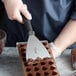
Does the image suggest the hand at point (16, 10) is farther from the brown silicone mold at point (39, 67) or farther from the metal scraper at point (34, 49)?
the brown silicone mold at point (39, 67)

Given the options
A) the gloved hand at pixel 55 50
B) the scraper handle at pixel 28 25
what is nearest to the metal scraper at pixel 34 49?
the scraper handle at pixel 28 25

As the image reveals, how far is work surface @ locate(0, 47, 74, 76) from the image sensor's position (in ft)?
3.32

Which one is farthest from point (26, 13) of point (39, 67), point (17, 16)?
point (39, 67)

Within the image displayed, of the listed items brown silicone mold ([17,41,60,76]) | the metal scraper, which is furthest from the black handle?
brown silicone mold ([17,41,60,76])

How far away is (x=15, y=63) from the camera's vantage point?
1.05 meters

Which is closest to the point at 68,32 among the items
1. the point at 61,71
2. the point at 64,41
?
the point at 64,41

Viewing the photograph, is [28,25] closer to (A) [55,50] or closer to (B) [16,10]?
(B) [16,10]

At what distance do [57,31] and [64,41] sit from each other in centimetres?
5

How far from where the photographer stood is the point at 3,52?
1097 millimetres

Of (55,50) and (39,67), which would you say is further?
(55,50)

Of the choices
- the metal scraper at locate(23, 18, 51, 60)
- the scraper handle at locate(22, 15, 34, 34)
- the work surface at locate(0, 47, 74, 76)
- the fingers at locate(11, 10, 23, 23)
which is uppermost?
the fingers at locate(11, 10, 23, 23)

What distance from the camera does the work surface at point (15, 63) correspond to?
1013 millimetres

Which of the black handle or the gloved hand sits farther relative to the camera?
the gloved hand

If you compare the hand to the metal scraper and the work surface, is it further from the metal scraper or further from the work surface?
the work surface
